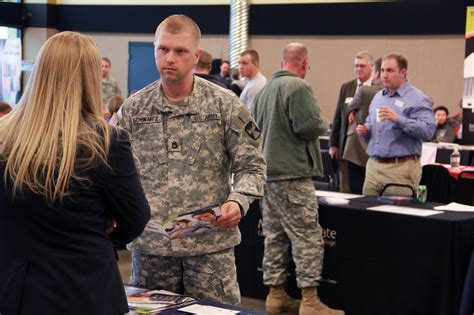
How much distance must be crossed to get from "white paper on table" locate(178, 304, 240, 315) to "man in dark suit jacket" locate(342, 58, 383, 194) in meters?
3.89

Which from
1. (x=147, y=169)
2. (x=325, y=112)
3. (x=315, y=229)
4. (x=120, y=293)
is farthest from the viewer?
(x=325, y=112)

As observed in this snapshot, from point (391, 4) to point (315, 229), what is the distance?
28.1 ft

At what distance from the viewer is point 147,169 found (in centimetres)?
295

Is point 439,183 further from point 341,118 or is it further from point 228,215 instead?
point 228,215

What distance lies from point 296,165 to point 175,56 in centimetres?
218

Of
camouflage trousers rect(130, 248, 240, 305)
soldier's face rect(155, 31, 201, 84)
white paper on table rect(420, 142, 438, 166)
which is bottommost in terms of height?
camouflage trousers rect(130, 248, 240, 305)

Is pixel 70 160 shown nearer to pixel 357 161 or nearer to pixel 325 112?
pixel 357 161

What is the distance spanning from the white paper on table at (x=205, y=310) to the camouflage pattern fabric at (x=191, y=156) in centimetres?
23

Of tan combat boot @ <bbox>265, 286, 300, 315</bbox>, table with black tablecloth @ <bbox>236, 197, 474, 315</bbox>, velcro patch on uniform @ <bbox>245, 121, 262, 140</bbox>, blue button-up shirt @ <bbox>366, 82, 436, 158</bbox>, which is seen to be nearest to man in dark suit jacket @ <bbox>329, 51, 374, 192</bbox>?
blue button-up shirt @ <bbox>366, 82, 436, 158</bbox>

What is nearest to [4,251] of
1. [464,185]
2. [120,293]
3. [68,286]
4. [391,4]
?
[68,286]

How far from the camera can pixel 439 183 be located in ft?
21.5

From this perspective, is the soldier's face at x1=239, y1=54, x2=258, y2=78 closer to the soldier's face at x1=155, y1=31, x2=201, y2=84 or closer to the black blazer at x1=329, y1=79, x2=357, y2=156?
the black blazer at x1=329, y1=79, x2=357, y2=156

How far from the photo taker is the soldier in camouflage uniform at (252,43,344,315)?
4.97m

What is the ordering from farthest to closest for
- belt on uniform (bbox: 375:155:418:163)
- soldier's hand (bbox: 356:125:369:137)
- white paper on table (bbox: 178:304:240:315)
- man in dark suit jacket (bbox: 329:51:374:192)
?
man in dark suit jacket (bbox: 329:51:374:192)
soldier's hand (bbox: 356:125:369:137)
belt on uniform (bbox: 375:155:418:163)
white paper on table (bbox: 178:304:240:315)
